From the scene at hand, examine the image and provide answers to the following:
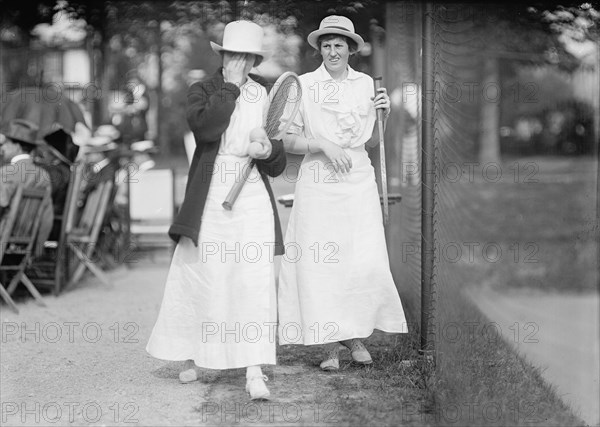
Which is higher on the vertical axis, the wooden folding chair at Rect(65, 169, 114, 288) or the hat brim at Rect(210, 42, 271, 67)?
the hat brim at Rect(210, 42, 271, 67)

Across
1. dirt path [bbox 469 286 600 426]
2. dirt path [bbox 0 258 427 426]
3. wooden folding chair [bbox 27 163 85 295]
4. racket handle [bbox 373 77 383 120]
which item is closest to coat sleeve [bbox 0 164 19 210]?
wooden folding chair [bbox 27 163 85 295]

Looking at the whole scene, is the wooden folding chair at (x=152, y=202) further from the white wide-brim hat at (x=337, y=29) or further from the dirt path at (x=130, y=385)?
the white wide-brim hat at (x=337, y=29)

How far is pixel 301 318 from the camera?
5137 millimetres

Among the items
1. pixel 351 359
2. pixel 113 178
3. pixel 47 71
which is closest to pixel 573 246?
pixel 47 71

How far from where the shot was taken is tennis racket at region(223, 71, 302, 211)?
475 cm

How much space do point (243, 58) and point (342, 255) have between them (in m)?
1.21

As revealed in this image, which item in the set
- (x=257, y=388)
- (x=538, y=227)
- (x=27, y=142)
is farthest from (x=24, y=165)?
(x=538, y=227)

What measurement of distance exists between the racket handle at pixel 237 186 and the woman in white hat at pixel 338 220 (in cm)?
44

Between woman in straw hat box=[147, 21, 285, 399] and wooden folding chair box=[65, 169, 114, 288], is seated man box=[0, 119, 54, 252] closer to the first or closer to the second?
wooden folding chair box=[65, 169, 114, 288]

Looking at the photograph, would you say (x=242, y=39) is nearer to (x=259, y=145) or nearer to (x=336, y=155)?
(x=259, y=145)

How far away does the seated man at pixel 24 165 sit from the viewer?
7.48 metres

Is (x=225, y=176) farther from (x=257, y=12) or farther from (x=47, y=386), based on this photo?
→ (x=257, y=12)

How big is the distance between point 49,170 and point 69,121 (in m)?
0.66

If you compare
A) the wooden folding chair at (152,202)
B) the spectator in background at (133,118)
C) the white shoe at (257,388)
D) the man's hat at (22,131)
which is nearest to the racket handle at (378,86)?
the white shoe at (257,388)
